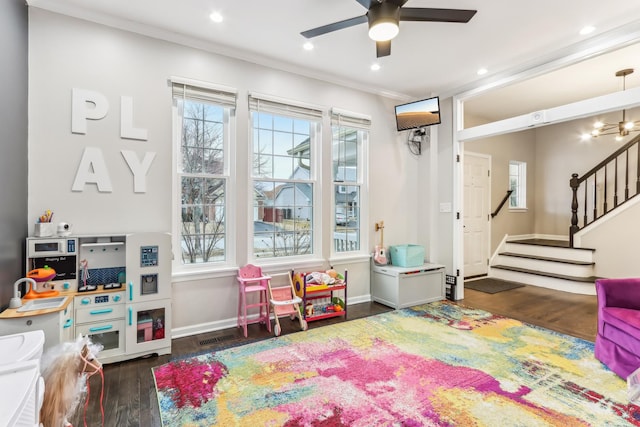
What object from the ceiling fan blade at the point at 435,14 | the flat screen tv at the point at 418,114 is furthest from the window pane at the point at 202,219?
the flat screen tv at the point at 418,114

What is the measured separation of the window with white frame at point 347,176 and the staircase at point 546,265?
10.5 feet

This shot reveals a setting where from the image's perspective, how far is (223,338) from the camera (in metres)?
3.23

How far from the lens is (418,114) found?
432cm

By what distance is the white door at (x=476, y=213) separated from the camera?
5695 mm

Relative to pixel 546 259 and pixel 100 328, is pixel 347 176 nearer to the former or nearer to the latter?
pixel 100 328

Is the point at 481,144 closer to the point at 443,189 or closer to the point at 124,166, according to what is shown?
the point at 443,189

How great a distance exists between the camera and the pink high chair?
3387mm

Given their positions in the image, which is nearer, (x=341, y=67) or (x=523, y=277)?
(x=341, y=67)

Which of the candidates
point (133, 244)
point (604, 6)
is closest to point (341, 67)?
point (604, 6)

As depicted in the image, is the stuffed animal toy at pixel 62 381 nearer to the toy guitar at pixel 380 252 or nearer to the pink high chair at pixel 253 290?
the pink high chair at pixel 253 290

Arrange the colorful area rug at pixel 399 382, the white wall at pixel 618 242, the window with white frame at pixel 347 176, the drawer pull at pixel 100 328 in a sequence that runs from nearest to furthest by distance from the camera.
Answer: the colorful area rug at pixel 399 382 → the drawer pull at pixel 100 328 → the window with white frame at pixel 347 176 → the white wall at pixel 618 242

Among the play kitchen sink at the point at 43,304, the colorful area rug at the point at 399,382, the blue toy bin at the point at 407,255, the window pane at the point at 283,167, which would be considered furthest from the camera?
the blue toy bin at the point at 407,255

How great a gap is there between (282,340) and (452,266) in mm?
2801

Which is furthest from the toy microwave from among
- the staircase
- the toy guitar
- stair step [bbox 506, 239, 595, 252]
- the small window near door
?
the small window near door
